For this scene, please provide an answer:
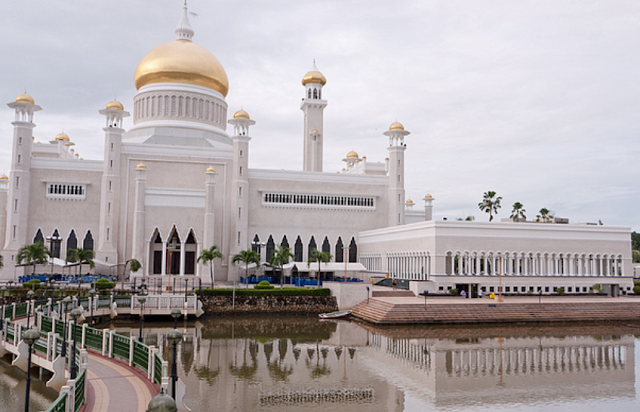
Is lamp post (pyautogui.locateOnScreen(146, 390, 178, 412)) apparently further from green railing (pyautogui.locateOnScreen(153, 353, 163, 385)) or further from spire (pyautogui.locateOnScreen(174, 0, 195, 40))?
spire (pyautogui.locateOnScreen(174, 0, 195, 40))

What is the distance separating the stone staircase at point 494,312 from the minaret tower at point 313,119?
2142 cm

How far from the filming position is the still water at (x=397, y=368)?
16.0 metres

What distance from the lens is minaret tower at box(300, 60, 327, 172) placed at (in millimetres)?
53656

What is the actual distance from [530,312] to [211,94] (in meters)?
33.1

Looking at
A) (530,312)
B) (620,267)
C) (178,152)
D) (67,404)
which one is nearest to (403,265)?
(530,312)

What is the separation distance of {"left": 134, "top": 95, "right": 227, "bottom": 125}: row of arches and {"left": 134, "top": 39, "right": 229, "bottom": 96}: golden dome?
151 centimetres

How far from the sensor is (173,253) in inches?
1726

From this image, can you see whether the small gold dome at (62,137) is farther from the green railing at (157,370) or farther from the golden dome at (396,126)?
the green railing at (157,370)

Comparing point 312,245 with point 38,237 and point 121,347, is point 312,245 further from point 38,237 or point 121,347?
point 121,347

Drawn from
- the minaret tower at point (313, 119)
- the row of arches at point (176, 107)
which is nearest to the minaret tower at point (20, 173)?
the row of arches at point (176, 107)

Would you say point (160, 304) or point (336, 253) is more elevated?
point (336, 253)

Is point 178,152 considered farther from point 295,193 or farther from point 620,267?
point 620,267

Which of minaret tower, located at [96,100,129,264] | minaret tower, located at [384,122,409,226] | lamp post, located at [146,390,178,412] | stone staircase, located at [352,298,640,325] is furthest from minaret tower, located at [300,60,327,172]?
lamp post, located at [146,390,178,412]

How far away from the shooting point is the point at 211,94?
168 feet
